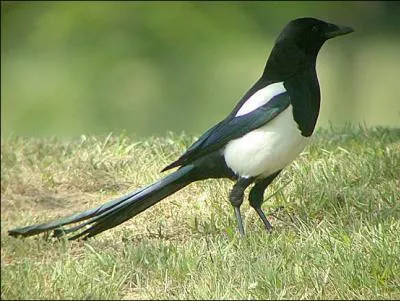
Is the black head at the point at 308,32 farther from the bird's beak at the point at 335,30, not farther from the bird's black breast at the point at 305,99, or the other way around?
the bird's black breast at the point at 305,99

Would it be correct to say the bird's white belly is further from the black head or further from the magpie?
the black head

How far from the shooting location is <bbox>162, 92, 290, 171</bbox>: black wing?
367 cm

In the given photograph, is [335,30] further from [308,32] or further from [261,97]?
[261,97]

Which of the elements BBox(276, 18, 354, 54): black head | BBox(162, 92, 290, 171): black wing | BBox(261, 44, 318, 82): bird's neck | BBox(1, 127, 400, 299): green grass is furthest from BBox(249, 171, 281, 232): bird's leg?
BBox(276, 18, 354, 54): black head

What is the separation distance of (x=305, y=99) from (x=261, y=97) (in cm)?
16

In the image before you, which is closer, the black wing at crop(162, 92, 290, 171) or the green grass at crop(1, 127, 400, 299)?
the green grass at crop(1, 127, 400, 299)

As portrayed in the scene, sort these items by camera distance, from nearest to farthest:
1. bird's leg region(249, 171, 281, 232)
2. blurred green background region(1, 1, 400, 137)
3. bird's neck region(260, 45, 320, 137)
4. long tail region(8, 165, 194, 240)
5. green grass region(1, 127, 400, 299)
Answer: green grass region(1, 127, 400, 299) < long tail region(8, 165, 194, 240) < blurred green background region(1, 1, 400, 137) < bird's neck region(260, 45, 320, 137) < bird's leg region(249, 171, 281, 232)

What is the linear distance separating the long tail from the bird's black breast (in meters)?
0.43

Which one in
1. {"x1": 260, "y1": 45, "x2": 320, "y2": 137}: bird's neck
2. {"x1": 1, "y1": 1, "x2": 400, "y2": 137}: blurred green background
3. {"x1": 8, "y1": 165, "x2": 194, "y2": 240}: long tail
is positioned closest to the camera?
{"x1": 8, "y1": 165, "x2": 194, "y2": 240}: long tail

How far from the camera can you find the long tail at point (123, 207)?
133 inches

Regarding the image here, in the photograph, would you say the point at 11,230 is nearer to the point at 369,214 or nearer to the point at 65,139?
the point at 65,139

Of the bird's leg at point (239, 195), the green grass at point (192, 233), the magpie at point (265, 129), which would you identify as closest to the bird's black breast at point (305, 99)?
the magpie at point (265, 129)

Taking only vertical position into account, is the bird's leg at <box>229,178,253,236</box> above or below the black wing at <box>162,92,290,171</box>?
below

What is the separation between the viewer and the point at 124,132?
13.6 ft
